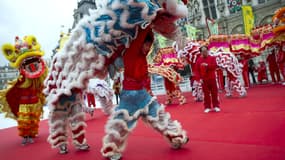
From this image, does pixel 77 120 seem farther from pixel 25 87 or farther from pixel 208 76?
pixel 208 76

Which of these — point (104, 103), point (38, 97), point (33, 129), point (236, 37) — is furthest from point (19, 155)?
point (236, 37)

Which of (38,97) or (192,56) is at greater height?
(192,56)

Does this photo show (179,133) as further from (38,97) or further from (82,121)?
(38,97)

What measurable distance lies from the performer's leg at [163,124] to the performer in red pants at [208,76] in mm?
1889

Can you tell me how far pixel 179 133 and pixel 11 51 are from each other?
2.73 meters

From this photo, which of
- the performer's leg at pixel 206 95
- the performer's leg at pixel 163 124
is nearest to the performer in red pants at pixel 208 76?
the performer's leg at pixel 206 95

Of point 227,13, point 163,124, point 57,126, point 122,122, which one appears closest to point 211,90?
point 163,124

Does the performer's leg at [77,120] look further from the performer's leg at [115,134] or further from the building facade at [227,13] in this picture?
the building facade at [227,13]

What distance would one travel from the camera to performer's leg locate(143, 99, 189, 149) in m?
1.89

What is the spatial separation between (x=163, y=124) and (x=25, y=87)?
2.49 m

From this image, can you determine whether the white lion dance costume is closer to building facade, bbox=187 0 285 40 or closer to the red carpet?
the red carpet

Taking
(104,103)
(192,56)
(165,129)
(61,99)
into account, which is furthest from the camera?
(104,103)

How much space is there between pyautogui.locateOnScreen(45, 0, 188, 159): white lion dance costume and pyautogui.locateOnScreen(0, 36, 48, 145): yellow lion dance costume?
5.14 feet

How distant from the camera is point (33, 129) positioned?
349 cm
